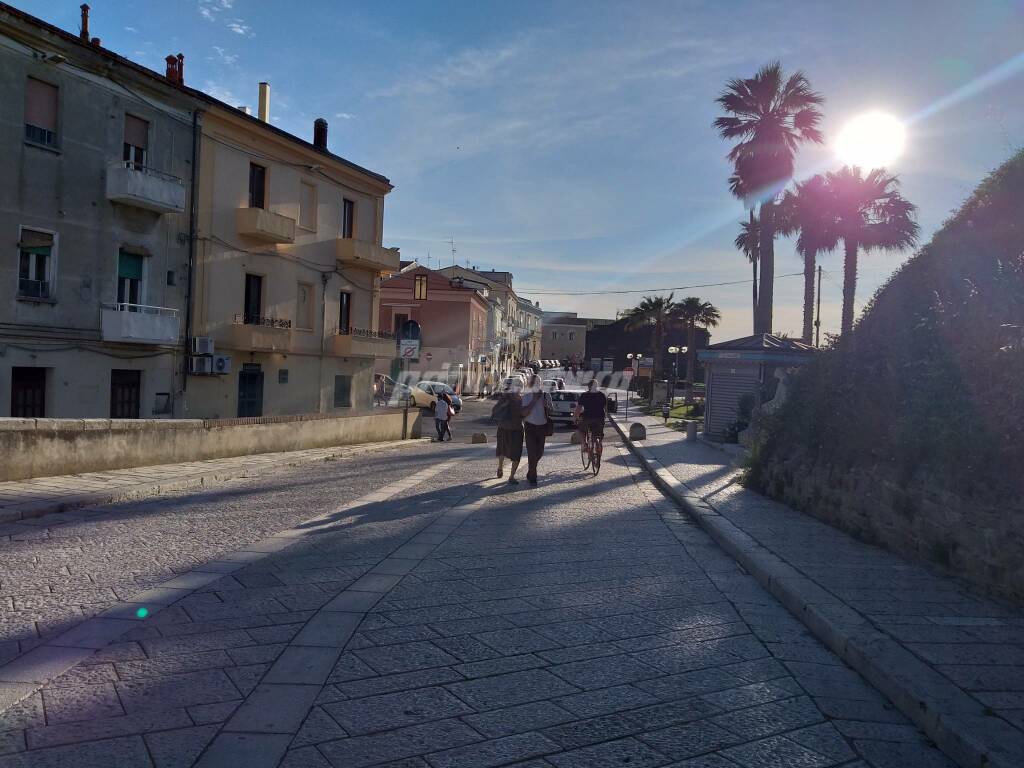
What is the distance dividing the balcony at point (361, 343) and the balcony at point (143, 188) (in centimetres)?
879

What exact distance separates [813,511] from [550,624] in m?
5.66

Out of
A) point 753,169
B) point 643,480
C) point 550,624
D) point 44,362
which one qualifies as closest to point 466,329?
point 753,169

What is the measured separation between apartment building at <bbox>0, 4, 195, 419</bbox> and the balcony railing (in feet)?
7.55

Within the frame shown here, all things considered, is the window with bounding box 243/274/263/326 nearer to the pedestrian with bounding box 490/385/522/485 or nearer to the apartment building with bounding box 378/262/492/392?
the pedestrian with bounding box 490/385/522/485

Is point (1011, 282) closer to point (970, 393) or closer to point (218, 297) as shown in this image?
point (970, 393)

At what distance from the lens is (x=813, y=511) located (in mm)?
10016

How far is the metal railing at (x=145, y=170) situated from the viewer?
21094 millimetres

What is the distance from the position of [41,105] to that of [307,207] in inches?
415

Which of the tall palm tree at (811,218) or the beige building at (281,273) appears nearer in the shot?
the beige building at (281,273)

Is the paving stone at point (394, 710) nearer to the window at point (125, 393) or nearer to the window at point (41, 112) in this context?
the window at point (41, 112)

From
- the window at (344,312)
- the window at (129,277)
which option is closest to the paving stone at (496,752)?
the window at (129,277)

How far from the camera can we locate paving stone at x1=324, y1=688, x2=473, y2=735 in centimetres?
382

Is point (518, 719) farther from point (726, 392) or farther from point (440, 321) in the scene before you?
point (440, 321)

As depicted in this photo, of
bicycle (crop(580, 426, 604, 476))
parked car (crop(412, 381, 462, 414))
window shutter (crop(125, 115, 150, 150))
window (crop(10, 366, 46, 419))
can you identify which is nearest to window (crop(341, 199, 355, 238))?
window shutter (crop(125, 115, 150, 150))
